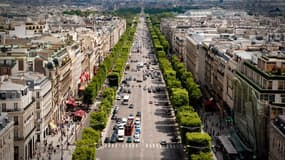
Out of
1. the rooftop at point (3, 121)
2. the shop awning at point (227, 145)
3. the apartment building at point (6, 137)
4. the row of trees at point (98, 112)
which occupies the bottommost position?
the shop awning at point (227, 145)

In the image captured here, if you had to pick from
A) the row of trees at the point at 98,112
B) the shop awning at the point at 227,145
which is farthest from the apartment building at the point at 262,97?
the row of trees at the point at 98,112

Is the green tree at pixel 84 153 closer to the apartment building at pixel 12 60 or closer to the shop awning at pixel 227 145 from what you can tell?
the shop awning at pixel 227 145

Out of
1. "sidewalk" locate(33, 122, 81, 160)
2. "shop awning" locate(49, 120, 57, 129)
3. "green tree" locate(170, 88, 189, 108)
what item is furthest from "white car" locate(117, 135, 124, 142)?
"green tree" locate(170, 88, 189, 108)

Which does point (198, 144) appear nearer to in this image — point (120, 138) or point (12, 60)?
point (120, 138)

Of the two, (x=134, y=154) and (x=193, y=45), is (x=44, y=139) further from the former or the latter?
(x=193, y=45)

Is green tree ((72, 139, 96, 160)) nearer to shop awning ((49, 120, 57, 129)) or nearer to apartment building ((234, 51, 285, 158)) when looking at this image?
shop awning ((49, 120, 57, 129))

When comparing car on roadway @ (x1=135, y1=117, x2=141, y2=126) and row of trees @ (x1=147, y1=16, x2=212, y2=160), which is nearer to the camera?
row of trees @ (x1=147, y1=16, x2=212, y2=160)

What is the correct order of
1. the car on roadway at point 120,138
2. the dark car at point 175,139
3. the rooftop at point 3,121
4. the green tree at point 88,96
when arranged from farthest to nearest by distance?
1. the green tree at point 88,96
2. the dark car at point 175,139
3. the car on roadway at point 120,138
4. the rooftop at point 3,121
